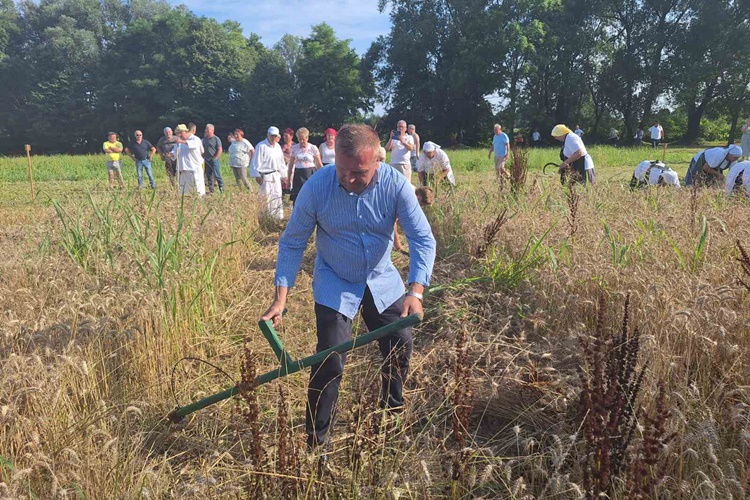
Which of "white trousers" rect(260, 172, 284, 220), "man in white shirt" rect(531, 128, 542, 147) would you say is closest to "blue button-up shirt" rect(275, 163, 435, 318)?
"white trousers" rect(260, 172, 284, 220)

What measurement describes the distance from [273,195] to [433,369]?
598 cm

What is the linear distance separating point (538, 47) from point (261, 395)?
135 ft

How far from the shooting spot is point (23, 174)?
1866 cm

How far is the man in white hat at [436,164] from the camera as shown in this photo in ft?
24.8

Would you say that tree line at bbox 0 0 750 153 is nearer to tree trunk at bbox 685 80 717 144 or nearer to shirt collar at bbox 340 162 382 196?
tree trunk at bbox 685 80 717 144

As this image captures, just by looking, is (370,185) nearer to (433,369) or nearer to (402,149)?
(433,369)

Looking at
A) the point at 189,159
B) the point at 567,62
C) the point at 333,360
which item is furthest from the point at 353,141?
the point at 567,62

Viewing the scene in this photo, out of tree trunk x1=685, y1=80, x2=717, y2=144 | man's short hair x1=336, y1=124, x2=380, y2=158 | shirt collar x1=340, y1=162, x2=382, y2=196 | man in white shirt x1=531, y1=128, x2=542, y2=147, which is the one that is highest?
tree trunk x1=685, y1=80, x2=717, y2=144

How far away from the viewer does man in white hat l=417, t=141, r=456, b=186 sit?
7.56 m

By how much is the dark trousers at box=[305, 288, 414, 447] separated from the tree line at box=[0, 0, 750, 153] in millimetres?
38245

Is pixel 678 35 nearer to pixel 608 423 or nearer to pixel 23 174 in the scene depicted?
pixel 23 174

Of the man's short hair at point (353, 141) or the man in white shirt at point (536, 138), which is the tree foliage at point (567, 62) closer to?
the man in white shirt at point (536, 138)

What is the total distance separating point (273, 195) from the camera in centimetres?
828

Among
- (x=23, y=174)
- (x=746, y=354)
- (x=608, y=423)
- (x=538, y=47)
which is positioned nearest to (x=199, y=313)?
(x=608, y=423)
